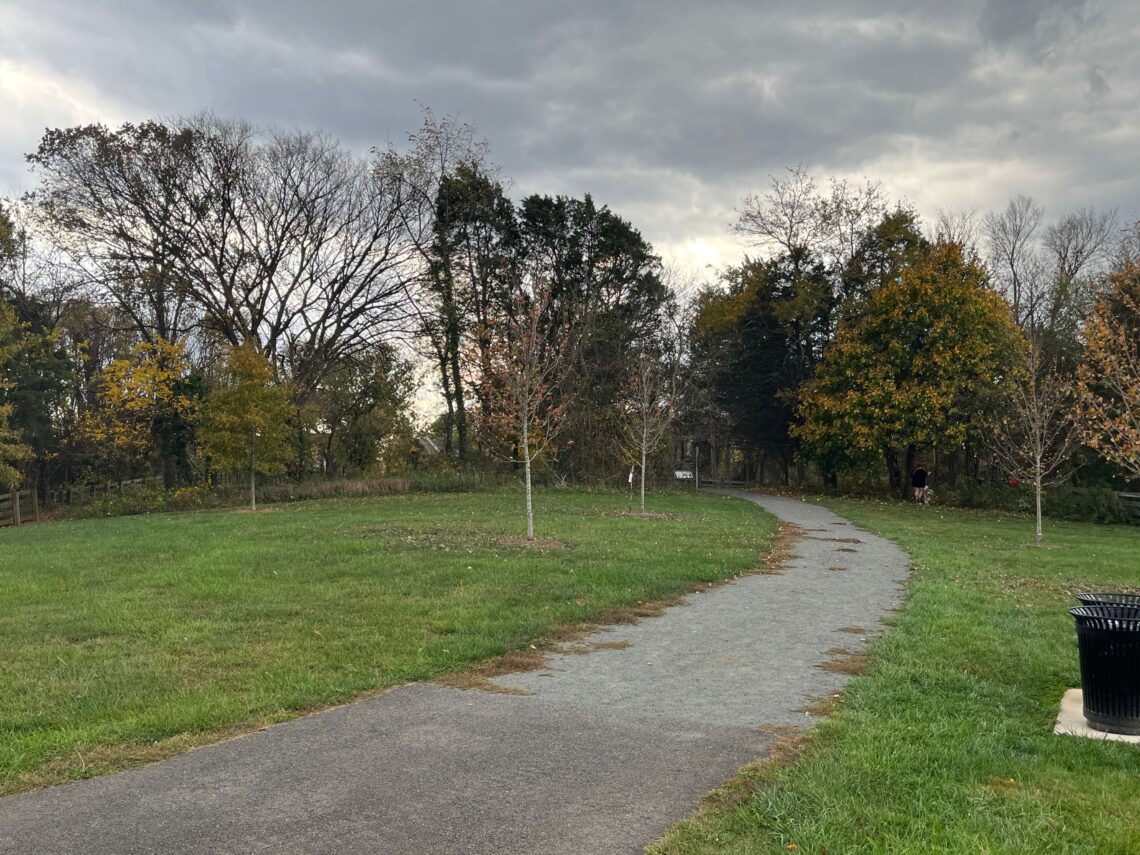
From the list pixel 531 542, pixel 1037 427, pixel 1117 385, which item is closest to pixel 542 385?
pixel 531 542

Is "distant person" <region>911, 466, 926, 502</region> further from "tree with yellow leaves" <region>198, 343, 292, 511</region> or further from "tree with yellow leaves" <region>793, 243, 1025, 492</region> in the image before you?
"tree with yellow leaves" <region>198, 343, 292, 511</region>

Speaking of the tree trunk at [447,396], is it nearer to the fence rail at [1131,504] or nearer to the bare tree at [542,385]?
the bare tree at [542,385]

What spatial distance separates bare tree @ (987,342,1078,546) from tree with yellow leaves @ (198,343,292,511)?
837 inches

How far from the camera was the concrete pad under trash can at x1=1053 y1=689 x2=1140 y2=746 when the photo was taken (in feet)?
15.9

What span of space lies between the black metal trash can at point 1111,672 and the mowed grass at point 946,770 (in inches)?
12.8

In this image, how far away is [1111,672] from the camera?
4.98 meters

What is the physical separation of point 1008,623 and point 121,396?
3239 cm

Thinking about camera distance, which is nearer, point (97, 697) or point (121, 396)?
point (97, 697)

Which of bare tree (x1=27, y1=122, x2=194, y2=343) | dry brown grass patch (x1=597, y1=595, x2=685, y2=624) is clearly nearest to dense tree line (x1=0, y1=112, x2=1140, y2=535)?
bare tree (x1=27, y1=122, x2=194, y2=343)

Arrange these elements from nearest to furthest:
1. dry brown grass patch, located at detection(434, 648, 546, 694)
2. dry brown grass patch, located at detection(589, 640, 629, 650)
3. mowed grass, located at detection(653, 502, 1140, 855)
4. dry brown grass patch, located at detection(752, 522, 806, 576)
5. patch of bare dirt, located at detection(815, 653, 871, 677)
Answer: mowed grass, located at detection(653, 502, 1140, 855), dry brown grass patch, located at detection(434, 648, 546, 694), patch of bare dirt, located at detection(815, 653, 871, 677), dry brown grass patch, located at detection(589, 640, 629, 650), dry brown grass patch, located at detection(752, 522, 806, 576)

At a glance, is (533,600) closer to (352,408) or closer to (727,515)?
(727,515)

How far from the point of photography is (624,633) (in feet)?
26.0

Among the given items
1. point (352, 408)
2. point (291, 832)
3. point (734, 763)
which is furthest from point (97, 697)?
point (352, 408)

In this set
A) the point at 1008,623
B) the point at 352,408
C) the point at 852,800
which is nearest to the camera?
the point at 852,800
